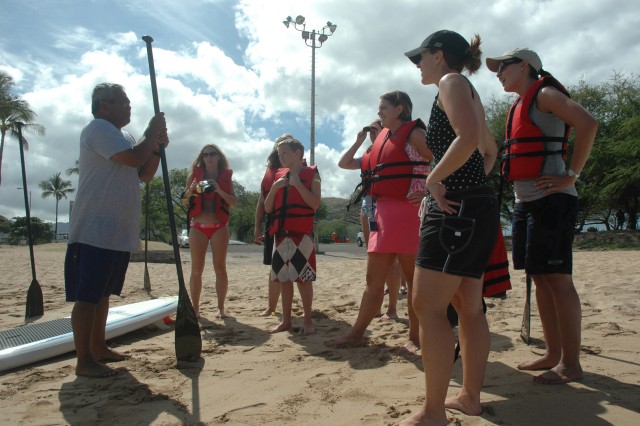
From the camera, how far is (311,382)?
281 centimetres

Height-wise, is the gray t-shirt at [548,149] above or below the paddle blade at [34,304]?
above

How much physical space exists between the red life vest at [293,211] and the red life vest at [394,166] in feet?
3.07

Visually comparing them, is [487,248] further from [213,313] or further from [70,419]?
[213,313]

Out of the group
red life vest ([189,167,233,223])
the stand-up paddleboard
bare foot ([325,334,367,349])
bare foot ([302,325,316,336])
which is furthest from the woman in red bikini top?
bare foot ([325,334,367,349])

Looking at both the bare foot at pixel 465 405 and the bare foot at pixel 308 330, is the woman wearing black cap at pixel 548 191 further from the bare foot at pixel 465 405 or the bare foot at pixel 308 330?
the bare foot at pixel 308 330

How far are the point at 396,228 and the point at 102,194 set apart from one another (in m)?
2.06

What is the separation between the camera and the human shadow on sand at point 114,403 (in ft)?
7.70

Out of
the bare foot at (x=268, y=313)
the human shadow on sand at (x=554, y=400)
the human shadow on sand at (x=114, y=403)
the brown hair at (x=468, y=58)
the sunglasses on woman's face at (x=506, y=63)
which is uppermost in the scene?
the sunglasses on woman's face at (x=506, y=63)

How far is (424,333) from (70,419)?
1802 mm

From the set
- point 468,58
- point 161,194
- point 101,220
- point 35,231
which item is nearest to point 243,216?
point 161,194

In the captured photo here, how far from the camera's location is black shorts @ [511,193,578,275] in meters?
2.72

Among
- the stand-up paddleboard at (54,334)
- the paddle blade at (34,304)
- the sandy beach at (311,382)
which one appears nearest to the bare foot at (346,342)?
the sandy beach at (311,382)

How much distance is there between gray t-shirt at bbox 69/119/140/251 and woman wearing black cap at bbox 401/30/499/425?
2.10 metres

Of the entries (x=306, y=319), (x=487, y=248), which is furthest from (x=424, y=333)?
(x=306, y=319)
